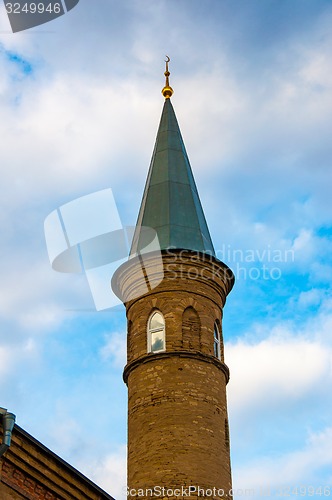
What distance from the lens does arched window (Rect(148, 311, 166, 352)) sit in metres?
21.6

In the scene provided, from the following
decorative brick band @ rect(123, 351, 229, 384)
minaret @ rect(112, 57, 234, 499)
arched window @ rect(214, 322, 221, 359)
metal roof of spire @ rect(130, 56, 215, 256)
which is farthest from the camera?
metal roof of spire @ rect(130, 56, 215, 256)

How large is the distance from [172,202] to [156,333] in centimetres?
433

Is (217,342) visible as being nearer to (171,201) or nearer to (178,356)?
(178,356)

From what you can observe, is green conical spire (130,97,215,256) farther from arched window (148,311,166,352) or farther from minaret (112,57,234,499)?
arched window (148,311,166,352)

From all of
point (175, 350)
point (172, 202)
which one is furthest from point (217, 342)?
point (172, 202)

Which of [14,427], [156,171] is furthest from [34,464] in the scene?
[156,171]

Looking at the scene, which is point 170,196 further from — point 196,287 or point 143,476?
point 143,476

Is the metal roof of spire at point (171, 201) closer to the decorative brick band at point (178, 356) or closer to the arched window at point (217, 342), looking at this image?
the arched window at point (217, 342)

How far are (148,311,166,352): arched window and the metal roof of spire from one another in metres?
1.98

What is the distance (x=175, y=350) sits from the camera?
69.4 ft

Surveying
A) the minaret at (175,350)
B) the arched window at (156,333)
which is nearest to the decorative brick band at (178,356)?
the minaret at (175,350)

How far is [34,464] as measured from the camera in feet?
46.7

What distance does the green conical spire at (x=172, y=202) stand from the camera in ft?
76.3

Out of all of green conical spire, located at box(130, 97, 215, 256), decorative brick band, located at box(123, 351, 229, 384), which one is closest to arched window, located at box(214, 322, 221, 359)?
decorative brick band, located at box(123, 351, 229, 384)
